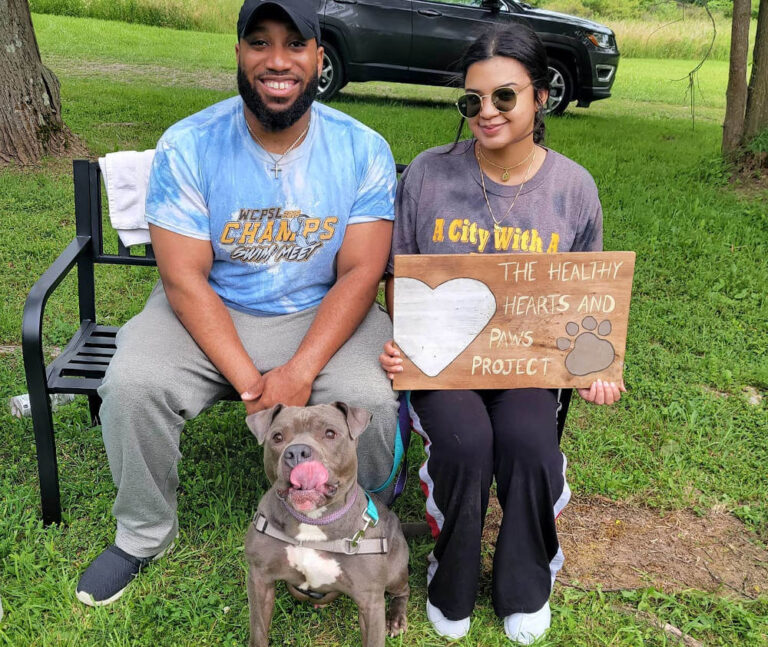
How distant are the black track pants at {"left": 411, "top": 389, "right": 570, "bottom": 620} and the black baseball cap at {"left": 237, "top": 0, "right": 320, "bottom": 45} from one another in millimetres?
1485

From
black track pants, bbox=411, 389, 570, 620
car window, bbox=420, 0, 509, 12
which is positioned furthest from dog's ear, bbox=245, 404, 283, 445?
car window, bbox=420, 0, 509, 12

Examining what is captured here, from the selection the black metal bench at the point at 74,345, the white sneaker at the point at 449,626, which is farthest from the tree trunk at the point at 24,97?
the white sneaker at the point at 449,626

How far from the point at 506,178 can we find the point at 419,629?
1.74 meters

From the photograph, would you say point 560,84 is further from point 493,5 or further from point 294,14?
point 294,14

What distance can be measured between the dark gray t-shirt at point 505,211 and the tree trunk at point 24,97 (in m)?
5.18

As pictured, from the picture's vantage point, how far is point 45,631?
2.70m

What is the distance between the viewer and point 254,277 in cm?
314

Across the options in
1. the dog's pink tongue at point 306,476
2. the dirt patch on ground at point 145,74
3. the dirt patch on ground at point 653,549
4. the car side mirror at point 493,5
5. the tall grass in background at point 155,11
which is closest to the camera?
the dog's pink tongue at point 306,476

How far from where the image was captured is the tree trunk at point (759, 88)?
23.1ft

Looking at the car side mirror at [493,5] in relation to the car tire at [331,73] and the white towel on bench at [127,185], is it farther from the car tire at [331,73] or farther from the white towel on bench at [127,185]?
the white towel on bench at [127,185]

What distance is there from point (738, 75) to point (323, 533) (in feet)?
21.6

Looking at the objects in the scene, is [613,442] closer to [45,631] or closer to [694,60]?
[45,631]

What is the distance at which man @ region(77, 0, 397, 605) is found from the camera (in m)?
2.83

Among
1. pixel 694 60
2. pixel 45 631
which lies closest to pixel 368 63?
pixel 45 631
